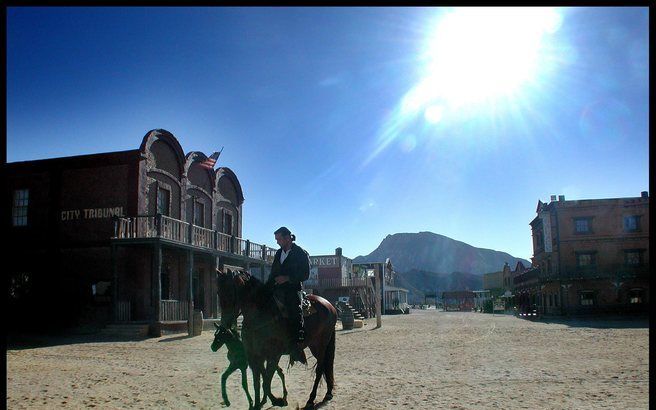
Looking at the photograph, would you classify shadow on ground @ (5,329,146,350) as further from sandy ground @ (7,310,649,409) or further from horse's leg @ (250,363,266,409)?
horse's leg @ (250,363,266,409)

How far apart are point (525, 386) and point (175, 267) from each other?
19293mm

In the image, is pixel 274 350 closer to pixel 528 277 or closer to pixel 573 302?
pixel 573 302

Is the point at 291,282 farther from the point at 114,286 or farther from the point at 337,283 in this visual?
the point at 337,283

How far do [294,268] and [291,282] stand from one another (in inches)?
8.1

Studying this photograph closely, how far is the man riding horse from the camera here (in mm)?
7461

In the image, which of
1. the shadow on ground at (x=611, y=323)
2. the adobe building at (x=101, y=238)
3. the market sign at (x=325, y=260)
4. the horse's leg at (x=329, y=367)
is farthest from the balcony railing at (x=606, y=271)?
the horse's leg at (x=329, y=367)

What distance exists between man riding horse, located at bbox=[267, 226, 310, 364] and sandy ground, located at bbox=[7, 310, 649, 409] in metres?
1.09

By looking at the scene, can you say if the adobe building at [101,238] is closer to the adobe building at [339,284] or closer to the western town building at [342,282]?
Answer: the western town building at [342,282]

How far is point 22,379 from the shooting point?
10.1 m

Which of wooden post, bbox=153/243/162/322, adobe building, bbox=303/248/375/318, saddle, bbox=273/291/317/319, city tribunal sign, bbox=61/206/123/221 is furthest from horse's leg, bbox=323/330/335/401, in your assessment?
adobe building, bbox=303/248/375/318

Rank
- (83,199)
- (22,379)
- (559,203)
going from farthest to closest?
(559,203)
(83,199)
(22,379)

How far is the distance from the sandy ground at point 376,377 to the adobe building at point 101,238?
5.15m
